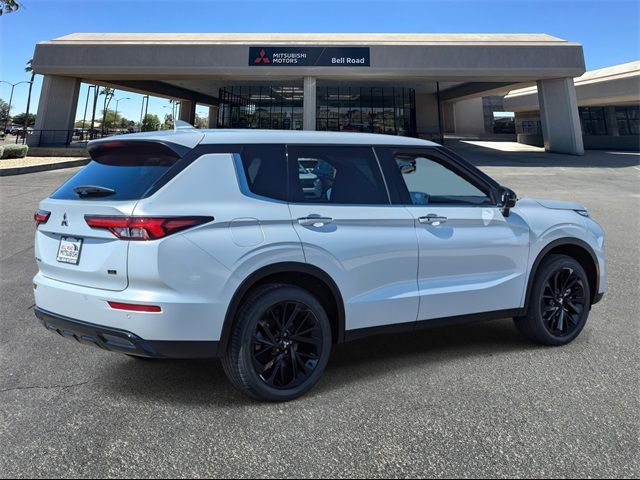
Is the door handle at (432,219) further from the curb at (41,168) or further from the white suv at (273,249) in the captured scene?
the curb at (41,168)

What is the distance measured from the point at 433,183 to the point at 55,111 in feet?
102

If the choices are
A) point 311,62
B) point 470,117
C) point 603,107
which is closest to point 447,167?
point 311,62

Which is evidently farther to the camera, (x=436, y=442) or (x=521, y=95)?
(x=521, y=95)

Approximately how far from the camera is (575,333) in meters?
4.16

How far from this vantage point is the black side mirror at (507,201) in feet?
12.2

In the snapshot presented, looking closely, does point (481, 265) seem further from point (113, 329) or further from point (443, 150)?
point (113, 329)

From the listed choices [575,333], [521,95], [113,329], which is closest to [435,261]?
[575,333]

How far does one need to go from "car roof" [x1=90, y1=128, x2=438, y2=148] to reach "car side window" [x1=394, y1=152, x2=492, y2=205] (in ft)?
0.46

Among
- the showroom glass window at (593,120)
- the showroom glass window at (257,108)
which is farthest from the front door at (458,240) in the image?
the showroom glass window at (593,120)

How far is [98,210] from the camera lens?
9.24 ft

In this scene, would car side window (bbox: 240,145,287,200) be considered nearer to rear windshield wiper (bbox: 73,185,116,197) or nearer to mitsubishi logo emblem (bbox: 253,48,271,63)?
rear windshield wiper (bbox: 73,185,116,197)

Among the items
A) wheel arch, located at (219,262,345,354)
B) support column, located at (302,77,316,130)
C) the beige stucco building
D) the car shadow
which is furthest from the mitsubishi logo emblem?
wheel arch, located at (219,262,345,354)

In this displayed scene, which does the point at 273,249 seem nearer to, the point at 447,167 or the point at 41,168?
the point at 447,167

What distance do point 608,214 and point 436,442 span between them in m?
11.3
